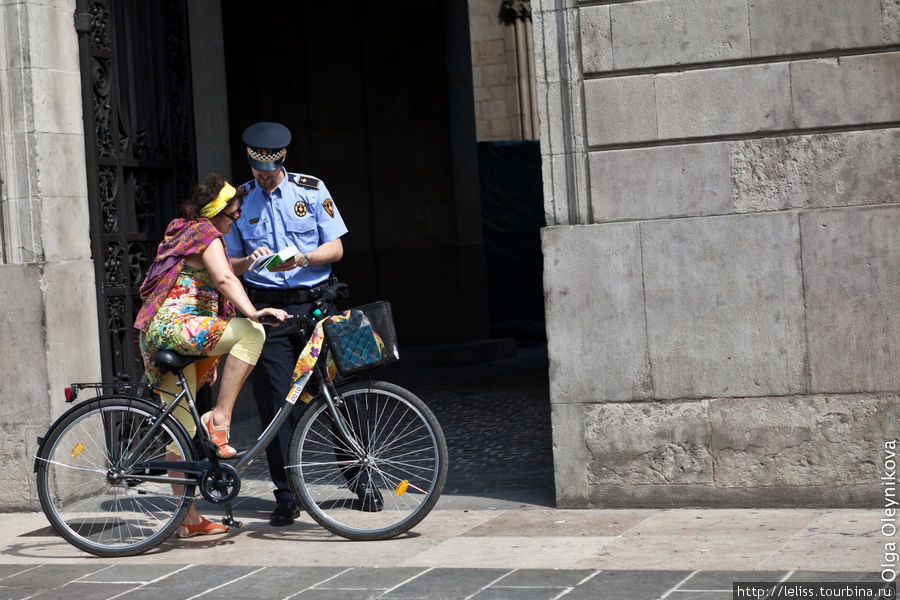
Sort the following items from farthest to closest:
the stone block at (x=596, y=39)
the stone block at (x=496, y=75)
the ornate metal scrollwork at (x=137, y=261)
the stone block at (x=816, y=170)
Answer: the stone block at (x=496, y=75), the ornate metal scrollwork at (x=137, y=261), the stone block at (x=596, y=39), the stone block at (x=816, y=170)

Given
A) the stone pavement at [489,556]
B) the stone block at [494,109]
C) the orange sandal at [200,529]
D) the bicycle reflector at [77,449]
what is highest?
the stone block at [494,109]

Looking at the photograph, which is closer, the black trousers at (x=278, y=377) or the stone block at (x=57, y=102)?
the black trousers at (x=278, y=377)

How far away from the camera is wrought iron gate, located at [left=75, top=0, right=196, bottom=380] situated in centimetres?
766

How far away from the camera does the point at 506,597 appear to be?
4.75m

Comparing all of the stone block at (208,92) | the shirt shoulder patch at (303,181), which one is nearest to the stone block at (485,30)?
the stone block at (208,92)

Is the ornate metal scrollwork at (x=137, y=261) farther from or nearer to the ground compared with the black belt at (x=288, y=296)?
farther from the ground

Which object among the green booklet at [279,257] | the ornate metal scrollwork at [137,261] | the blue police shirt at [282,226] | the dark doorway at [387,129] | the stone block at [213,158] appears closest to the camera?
the green booklet at [279,257]

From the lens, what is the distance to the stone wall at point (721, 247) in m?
6.03

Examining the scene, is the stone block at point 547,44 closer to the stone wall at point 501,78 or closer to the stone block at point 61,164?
the stone block at point 61,164

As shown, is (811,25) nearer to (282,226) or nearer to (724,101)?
(724,101)

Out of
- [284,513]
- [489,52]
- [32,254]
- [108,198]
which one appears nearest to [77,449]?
[284,513]

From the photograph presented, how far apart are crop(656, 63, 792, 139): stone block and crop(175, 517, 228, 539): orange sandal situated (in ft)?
9.95

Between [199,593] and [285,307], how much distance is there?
5.81 feet

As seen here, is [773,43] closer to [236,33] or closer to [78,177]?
[78,177]
